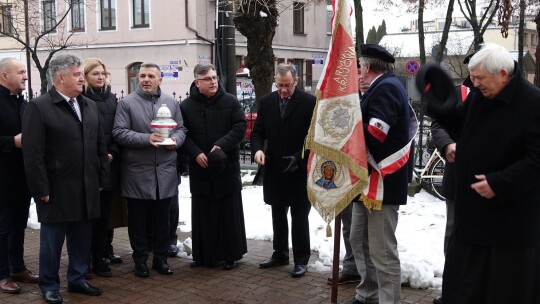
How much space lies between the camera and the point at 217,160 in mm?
5641

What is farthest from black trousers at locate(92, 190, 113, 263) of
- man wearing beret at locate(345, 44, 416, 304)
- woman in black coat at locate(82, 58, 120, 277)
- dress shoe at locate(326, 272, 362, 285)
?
man wearing beret at locate(345, 44, 416, 304)

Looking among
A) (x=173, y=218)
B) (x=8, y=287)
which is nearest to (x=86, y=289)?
(x=8, y=287)

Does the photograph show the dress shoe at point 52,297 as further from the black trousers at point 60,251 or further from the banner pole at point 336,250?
the banner pole at point 336,250

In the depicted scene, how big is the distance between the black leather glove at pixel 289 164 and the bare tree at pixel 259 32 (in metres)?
4.82

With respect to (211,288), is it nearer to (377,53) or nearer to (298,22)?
(377,53)

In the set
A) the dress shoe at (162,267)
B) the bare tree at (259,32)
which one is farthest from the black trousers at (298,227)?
the bare tree at (259,32)

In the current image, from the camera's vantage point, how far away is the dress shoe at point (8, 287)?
17.0 feet

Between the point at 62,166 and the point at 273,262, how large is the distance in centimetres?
231

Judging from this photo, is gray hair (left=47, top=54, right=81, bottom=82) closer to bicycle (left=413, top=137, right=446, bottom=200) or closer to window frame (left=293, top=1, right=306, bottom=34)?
bicycle (left=413, top=137, right=446, bottom=200)

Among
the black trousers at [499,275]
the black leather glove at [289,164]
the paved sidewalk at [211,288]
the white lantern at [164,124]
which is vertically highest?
the white lantern at [164,124]

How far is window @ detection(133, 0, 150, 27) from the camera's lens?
2722cm

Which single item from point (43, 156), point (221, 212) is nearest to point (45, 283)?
point (43, 156)

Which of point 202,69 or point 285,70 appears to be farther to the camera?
point 202,69

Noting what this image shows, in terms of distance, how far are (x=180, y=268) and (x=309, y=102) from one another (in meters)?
2.16
